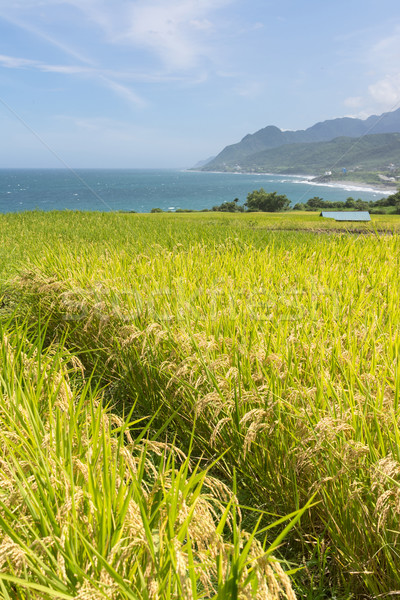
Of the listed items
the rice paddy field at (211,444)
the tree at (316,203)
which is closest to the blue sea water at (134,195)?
the tree at (316,203)

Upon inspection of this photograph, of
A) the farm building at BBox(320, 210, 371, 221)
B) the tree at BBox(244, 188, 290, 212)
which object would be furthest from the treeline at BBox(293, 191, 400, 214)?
the farm building at BBox(320, 210, 371, 221)

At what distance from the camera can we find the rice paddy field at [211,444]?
3.01 ft

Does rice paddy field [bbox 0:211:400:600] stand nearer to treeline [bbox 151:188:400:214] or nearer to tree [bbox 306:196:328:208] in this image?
treeline [bbox 151:188:400:214]

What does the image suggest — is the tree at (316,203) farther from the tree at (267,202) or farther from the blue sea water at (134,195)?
the tree at (267,202)

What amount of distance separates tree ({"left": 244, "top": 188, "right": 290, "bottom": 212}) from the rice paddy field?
26.6 metres

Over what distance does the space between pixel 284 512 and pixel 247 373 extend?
611mm

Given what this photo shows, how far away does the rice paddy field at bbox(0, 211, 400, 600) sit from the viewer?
3.01 ft

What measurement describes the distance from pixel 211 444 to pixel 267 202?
29262mm

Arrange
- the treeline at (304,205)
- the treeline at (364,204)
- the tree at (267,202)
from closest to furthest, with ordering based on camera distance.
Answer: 1. the treeline at (364,204)
2. the treeline at (304,205)
3. the tree at (267,202)

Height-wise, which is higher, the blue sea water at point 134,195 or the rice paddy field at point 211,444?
the blue sea water at point 134,195

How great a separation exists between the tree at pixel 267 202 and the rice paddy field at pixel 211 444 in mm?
26586

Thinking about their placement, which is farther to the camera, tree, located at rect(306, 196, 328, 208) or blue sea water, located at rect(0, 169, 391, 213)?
blue sea water, located at rect(0, 169, 391, 213)

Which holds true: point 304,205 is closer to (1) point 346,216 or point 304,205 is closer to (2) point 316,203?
(2) point 316,203

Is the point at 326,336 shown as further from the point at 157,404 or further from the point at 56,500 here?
the point at 56,500
